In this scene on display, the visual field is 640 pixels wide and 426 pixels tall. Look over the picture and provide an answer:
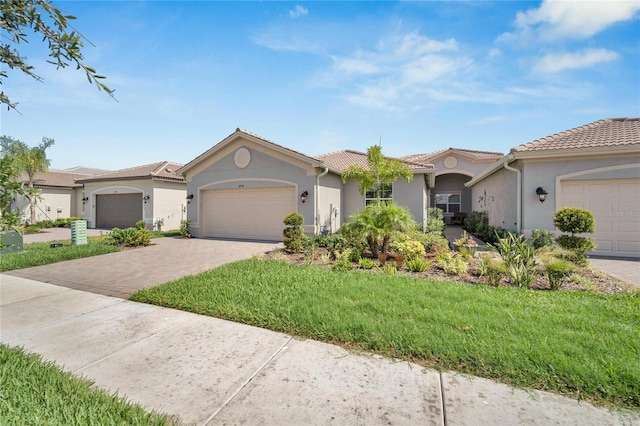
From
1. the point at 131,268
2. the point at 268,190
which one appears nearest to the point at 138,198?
the point at 268,190

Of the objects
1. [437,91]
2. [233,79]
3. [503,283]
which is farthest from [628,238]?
[233,79]

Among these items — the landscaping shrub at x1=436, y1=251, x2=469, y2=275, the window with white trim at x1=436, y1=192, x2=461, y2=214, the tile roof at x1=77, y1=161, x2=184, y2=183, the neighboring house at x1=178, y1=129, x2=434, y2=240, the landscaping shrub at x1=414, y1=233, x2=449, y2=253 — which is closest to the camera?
the landscaping shrub at x1=436, y1=251, x2=469, y2=275

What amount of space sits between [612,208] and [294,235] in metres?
10.8

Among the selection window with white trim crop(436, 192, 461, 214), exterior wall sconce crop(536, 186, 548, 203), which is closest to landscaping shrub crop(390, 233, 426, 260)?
exterior wall sconce crop(536, 186, 548, 203)

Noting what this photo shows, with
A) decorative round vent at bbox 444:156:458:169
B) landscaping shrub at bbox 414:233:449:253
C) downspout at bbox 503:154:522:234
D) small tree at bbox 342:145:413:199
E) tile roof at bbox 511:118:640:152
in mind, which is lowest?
landscaping shrub at bbox 414:233:449:253

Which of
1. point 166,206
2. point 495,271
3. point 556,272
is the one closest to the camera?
point 556,272

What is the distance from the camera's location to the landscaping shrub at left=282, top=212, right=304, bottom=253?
415 inches

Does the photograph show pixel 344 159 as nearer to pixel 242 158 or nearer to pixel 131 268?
pixel 242 158

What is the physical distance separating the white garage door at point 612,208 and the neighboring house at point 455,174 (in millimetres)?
12633

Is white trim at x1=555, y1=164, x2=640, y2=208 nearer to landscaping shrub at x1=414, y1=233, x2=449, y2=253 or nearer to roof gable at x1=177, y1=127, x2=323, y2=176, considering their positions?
Result: landscaping shrub at x1=414, y1=233, x2=449, y2=253

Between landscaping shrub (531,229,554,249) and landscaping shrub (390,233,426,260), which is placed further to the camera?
landscaping shrub (531,229,554,249)

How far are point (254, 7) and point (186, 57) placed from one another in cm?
238

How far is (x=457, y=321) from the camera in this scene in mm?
4023

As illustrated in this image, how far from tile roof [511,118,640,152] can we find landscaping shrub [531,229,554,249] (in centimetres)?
281
